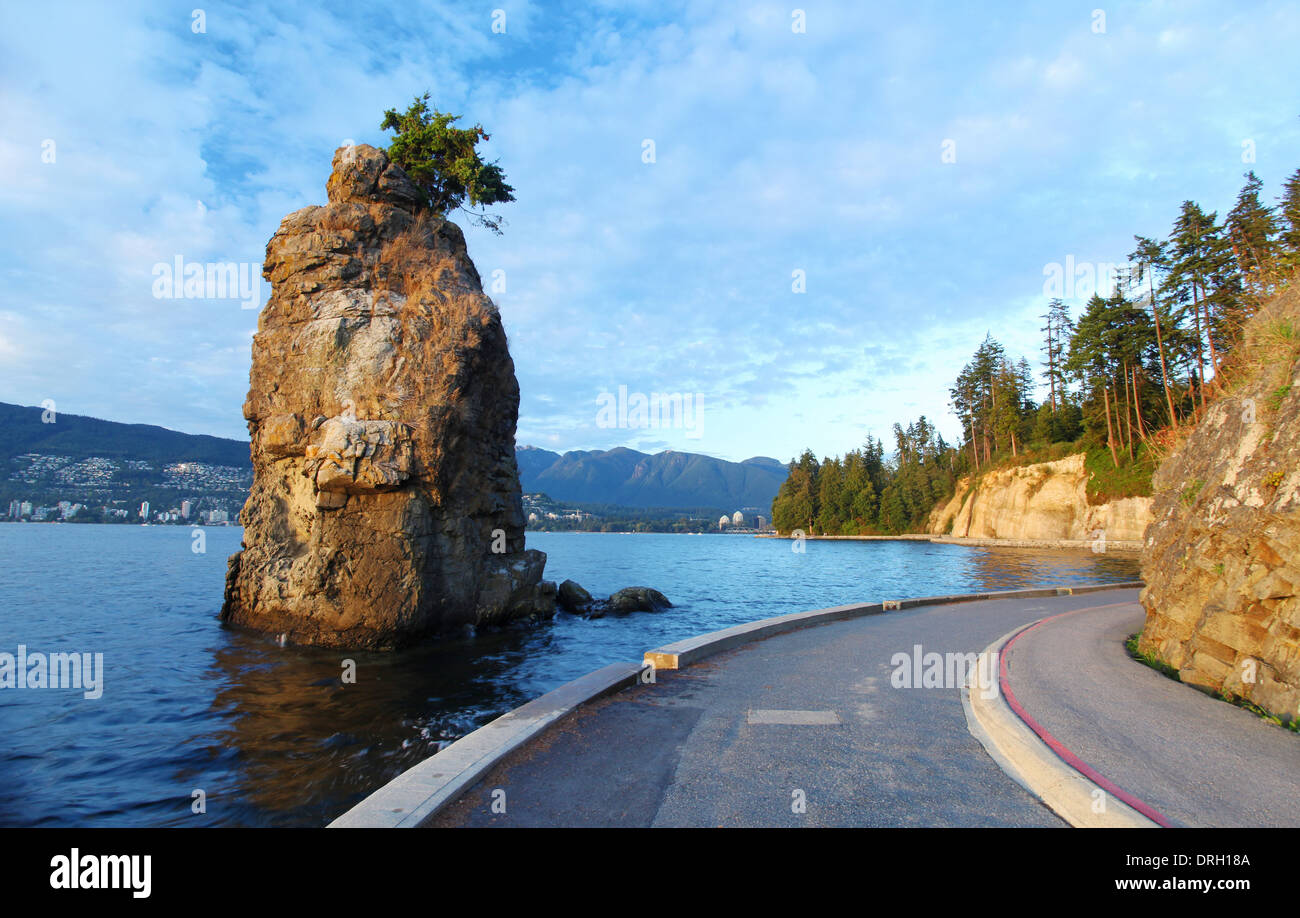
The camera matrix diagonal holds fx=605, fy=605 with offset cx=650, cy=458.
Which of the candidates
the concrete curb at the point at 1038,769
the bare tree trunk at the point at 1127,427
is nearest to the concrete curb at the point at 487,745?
the concrete curb at the point at 1038,769

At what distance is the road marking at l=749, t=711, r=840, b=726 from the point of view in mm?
7500

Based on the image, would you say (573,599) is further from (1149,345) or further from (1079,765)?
(1149,345)

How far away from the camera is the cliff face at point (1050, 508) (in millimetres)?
59062

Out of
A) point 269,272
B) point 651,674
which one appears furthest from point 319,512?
point 651,674

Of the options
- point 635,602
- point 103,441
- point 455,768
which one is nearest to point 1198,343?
point 635,602

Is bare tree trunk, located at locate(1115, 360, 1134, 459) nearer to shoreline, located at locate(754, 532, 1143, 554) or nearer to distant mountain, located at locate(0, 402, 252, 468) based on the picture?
shoreline, located at locate(754, 532, 1143, 554)

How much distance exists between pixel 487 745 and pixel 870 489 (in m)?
130

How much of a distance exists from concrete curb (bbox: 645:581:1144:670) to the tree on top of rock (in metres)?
21.0

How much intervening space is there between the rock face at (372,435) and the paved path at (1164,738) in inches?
647

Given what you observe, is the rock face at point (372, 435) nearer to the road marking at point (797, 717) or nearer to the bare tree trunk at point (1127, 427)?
the road marking at point (797, 717)

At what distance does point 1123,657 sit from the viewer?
11.4 m

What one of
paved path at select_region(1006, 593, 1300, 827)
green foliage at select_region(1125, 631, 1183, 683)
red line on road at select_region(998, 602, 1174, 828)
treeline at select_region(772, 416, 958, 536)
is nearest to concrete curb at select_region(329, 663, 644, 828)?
red line on road at select_region(998, 602, 1174, 828)

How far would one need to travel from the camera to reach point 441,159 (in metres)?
25.8
